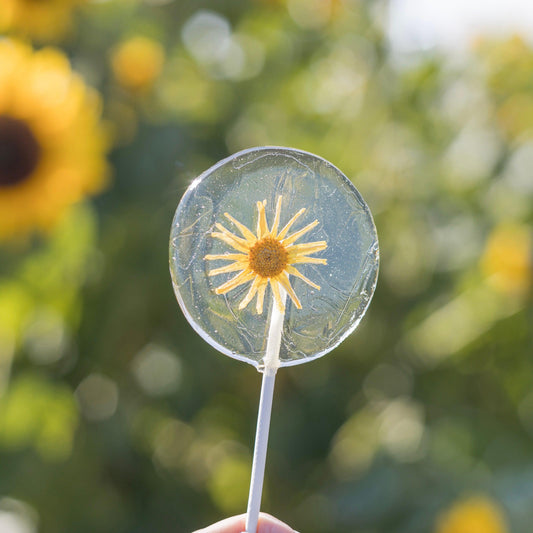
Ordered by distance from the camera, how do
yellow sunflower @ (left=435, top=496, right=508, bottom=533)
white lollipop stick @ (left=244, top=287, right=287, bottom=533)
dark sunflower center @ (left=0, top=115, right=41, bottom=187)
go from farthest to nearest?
dark sunflower center @ (left=0, top=115, right=41, bottom=187), yellow sunflower @ (left=435, top=496, right=508, bottom=533), white lollipop stick @ (left=244, top=287, right=287, bottom=533)

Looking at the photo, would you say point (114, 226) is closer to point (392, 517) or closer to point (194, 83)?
point (194, 83)

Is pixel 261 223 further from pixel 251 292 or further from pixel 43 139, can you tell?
pixel 43 139

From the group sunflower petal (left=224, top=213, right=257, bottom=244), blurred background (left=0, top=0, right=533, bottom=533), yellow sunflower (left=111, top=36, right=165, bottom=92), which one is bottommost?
sunflower petal (left=224, top=213, right=257, bottom=244)

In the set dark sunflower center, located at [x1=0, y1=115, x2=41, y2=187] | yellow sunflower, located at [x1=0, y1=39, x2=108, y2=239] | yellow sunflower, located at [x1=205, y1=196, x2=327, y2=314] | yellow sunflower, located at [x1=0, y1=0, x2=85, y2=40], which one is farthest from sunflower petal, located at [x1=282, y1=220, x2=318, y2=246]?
yellow sunflower, located at [x1=0, y1=0, x2=85, y2=40]

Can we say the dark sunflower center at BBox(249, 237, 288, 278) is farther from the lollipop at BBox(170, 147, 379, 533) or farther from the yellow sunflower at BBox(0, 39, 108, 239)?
the yellow sunflower at BBox(0, 39, 108, 239)

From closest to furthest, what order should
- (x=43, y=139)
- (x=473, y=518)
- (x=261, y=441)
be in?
1. (x=261, y=441)
2. (x=473, y=518)
3. (x=43, y=139)

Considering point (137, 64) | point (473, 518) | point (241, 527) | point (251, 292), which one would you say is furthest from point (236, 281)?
point (137, 64)
